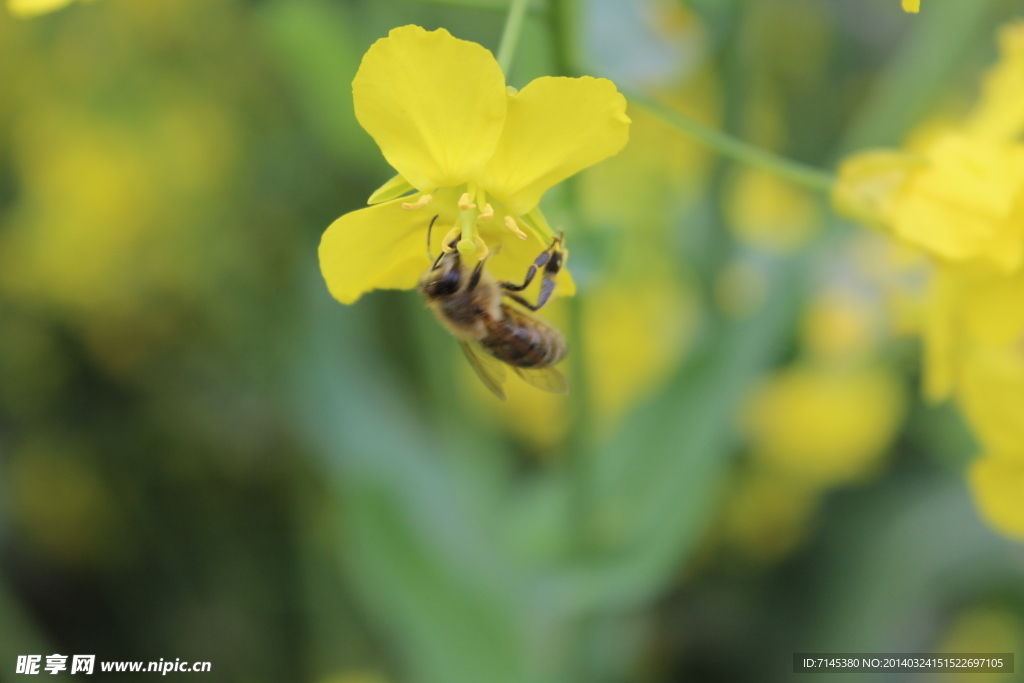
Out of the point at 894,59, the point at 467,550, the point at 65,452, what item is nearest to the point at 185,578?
the point at 65,452

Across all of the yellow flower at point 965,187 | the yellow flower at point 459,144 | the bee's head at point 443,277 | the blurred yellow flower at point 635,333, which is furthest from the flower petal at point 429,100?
the blurred yellow flower at point 635,333

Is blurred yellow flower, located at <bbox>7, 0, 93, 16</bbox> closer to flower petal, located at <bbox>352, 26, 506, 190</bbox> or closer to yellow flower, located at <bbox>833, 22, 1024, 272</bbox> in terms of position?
flower petal, located at <bbox>352, 26, 506, 190</bbox>

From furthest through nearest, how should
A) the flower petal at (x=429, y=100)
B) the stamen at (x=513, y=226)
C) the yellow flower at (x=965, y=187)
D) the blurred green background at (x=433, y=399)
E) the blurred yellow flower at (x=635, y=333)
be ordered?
the blurred yellow flower at (x=635, y=333), the blurred green background at (x=433, y=399), the yellow flower at (x=965, y=187), the stamen at (x=513, y=226), the flower petal at (x=429, y=100)

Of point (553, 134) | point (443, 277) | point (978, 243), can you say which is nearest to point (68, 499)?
point (443, 277)

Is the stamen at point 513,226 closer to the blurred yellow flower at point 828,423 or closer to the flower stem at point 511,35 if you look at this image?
the flower stem at point 511,35

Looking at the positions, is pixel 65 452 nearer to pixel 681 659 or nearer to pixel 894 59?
pixel 681 659

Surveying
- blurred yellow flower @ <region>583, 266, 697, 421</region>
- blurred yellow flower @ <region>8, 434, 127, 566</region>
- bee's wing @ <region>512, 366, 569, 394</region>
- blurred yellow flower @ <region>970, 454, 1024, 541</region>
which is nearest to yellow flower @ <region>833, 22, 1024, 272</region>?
blurred yellow flower @ <region>970, 454, 1024, 541</region>
